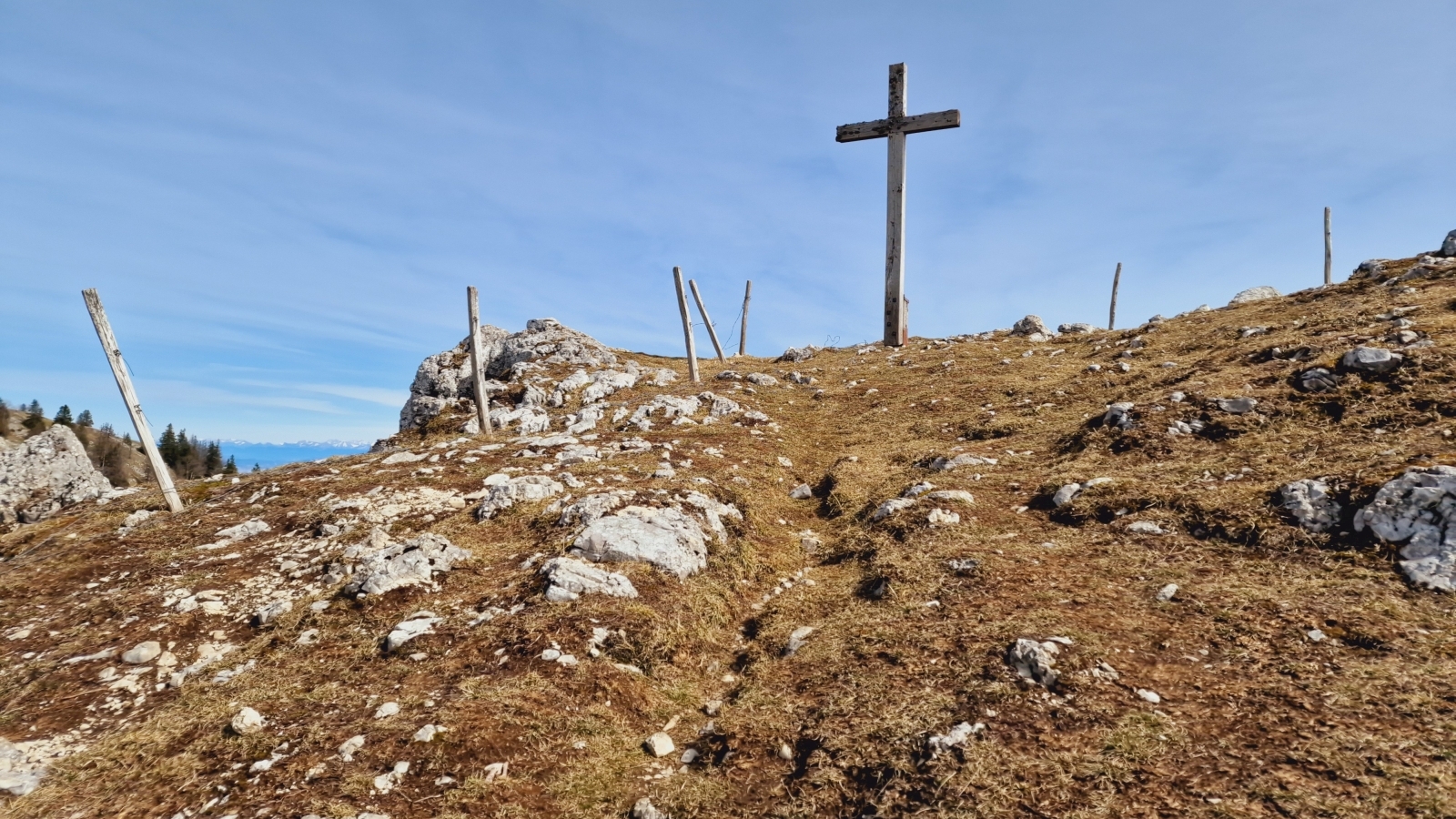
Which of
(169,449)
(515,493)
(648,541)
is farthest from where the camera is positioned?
(169,449)

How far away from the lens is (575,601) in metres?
8.12

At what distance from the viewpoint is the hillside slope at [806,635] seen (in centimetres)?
492

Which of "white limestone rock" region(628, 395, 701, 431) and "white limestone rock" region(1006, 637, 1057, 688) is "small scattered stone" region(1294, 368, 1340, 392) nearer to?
"white limestone rock" region(1006, 637, 1057, 688)

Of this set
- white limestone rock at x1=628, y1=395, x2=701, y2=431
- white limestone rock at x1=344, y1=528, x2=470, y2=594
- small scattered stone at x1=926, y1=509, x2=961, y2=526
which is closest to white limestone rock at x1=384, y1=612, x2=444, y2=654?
white limestone rock at x1=344, y1=528, x2=470, y2=594

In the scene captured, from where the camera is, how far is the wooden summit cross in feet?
51.1

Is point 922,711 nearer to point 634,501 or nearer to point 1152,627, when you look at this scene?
point 1152,627

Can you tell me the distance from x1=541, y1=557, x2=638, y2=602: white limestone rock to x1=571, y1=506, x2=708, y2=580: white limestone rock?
517mm

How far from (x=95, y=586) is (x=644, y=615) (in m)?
8.86

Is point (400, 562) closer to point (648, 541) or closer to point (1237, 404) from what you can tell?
point (648, 541)

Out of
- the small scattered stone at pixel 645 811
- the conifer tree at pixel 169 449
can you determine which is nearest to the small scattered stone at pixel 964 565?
the small scattered stone at pixel 645 811

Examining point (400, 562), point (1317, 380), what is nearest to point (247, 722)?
point (400, 562)

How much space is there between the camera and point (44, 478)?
20.7 metres

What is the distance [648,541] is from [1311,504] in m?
8.83

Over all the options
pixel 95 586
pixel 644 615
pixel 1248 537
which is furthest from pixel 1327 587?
pixel 95 586
